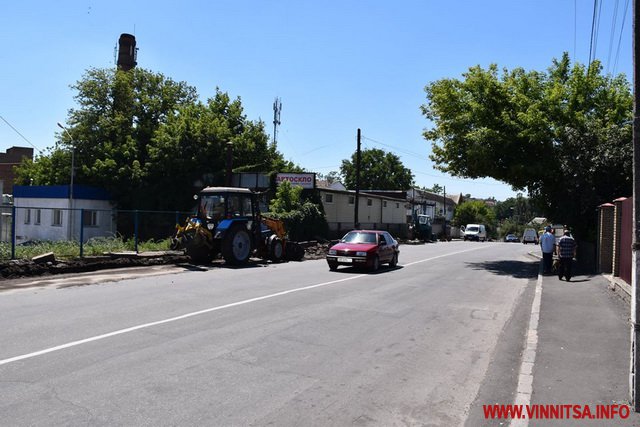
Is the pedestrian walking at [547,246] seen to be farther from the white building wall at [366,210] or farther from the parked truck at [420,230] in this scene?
the parked truck at [420,230]

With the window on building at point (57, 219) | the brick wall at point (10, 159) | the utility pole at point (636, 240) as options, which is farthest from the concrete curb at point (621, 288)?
the brick wall at point (10, 159)

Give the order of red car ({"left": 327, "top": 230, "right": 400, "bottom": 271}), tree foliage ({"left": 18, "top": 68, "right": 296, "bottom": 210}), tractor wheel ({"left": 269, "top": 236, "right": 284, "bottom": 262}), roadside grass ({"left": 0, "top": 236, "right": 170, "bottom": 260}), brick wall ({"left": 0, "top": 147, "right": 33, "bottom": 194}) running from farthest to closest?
brick wall ({"left": 0, "top": 147, "right": 33, "bottom": 194})
tree foliage ({"left": 18, "top": 68, "right": 296, "bottom": 210})
tractor wheel ({"left": 269, "top": 236, "right": 284, "bottom": 262})
red car ({"left": 327, "top": 230, "right": 400, "bottom": 271})
roadside grass ({"left": 0, "top": 236, "right": 170, "bottom": 260})

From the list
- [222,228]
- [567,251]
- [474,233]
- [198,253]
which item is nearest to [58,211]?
[198,253]

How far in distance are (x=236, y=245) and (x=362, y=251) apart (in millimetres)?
4529

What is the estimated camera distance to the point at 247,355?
21.4 feet

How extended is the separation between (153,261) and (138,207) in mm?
21351

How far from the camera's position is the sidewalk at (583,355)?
516 centimetres

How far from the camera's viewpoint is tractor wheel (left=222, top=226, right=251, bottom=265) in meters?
18.2

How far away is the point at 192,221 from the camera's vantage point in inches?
731

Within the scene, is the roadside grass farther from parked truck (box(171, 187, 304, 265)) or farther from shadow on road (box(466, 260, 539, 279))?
shadow on road (box(466, 260, 539, 279))

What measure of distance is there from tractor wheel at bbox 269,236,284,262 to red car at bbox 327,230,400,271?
3.44 m

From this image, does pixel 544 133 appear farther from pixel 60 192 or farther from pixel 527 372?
pixel 60 192

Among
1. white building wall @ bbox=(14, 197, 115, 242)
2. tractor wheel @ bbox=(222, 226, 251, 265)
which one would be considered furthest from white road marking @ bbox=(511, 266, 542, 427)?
white building wall @ bbox=(14, 197, 115, 242)

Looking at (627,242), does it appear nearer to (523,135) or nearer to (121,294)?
(523,135)
